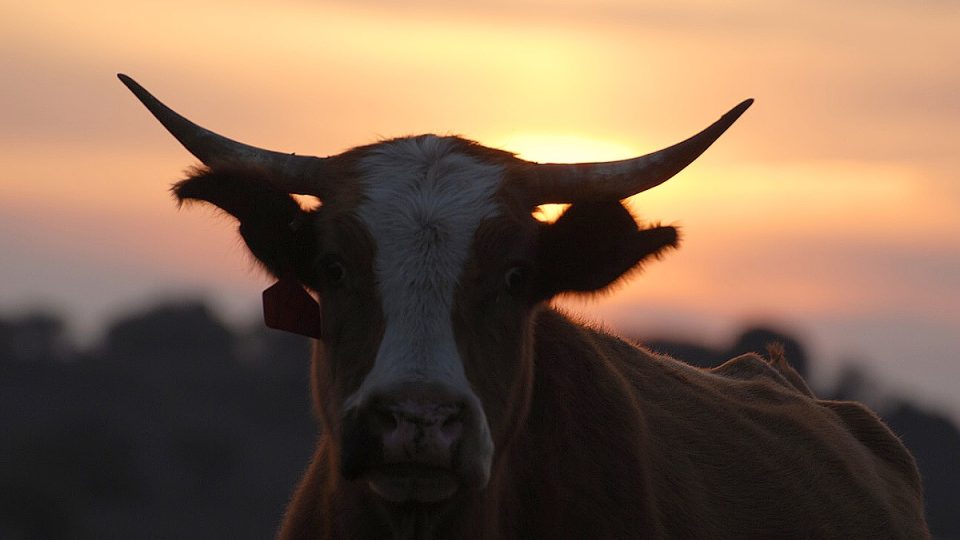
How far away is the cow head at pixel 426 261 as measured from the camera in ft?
29.6

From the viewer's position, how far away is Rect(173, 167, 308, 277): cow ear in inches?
399

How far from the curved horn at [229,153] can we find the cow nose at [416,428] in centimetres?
170

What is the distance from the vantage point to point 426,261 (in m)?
9.52

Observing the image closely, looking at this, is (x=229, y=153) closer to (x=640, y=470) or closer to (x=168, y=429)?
(x=640, y=470)

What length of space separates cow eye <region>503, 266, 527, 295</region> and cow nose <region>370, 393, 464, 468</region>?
95 centimetres

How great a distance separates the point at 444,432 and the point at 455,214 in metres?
1.26

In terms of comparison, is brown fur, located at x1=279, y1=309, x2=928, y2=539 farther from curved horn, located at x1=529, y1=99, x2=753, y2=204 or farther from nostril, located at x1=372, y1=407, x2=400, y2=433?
nostril, located at x1=372, y1=407, x2=400, y2=433

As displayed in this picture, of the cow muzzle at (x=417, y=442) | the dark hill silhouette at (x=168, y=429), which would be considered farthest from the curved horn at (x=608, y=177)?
the dark hill silhouette at (x=168, y=429)

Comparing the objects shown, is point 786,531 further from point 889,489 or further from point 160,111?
point 160,111

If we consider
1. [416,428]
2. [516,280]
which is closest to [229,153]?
[516,280]

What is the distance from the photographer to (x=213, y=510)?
68750 mm

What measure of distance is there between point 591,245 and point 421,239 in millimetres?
968

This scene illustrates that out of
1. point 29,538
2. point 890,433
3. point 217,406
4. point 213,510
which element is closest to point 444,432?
point 890,433

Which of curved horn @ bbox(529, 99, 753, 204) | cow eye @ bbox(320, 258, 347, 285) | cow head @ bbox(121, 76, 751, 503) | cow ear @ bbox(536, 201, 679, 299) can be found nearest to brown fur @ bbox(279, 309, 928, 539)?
→ cow head @ bbox(121, 76, 751, 503)
